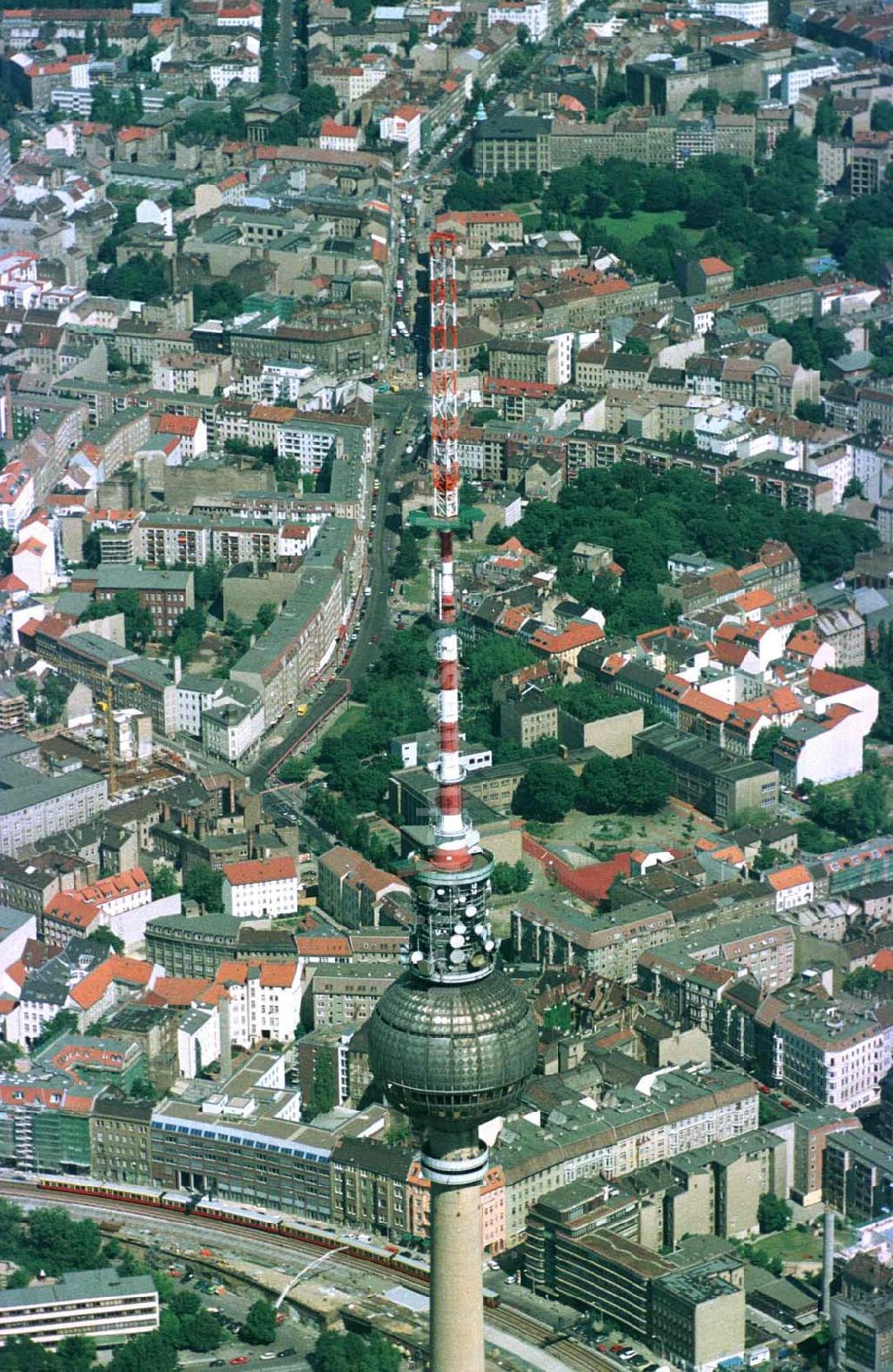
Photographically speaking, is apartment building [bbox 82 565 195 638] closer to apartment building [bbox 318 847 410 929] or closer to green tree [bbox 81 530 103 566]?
green tree [bbox 81 530 103 566]

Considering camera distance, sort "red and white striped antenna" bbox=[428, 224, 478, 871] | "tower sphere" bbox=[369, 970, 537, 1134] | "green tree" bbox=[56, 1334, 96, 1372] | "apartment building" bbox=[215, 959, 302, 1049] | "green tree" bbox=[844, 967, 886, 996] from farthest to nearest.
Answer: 1. "green tree" bbox=[844, 967, 886, 996]
2. "apartment building" bbox=[215, 959, 302, 1049]
3. "green tree" bbox=[56, 1334, 96, 1372]
4. "tower sphere" bbox=[369, 970, 537, 1134]
5. "red and white striped antenna" bbox=[428, 224, 478, 871]

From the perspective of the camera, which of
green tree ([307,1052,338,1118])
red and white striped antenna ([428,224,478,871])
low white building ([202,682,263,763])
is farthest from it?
low white building ([202,682,263,763])

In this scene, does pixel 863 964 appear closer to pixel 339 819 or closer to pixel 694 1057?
pixel 694 1057

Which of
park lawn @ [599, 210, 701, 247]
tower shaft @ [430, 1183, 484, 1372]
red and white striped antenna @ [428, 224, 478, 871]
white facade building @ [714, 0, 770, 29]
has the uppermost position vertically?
red and white striped antenna @ [428, 224, 478, 871]

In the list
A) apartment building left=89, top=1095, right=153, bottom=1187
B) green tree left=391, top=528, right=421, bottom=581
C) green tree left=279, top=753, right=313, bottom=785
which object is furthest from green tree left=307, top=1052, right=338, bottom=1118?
green tree left=391, top=528, right=421, bottom=581

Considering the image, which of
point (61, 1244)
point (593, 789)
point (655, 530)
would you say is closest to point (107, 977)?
point (61, 1244)
